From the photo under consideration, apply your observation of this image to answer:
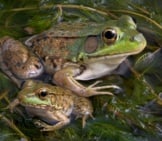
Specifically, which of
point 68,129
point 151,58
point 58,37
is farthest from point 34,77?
point 151,58

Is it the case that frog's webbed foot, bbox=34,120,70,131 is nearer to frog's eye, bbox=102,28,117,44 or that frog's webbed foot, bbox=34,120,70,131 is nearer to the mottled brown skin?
the mottled brown skin

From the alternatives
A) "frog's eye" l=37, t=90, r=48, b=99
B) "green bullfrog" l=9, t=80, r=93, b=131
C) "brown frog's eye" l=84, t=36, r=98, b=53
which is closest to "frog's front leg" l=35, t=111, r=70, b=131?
"green bullfrog" l=9, t=80, r=93, b=131

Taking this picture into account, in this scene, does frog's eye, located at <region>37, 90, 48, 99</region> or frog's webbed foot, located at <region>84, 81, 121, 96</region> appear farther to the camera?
frog's webbed foot, located at <region>84, 81, 121, 96</region>

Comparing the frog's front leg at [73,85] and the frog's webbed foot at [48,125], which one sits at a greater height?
the frog's front leg at [73,85]

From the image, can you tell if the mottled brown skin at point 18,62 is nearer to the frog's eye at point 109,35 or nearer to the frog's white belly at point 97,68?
the frog's white belly at point 97,68

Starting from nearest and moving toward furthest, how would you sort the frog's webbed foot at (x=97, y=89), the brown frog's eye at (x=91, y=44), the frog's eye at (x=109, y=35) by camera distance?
the frog's eye at (x=109, y=35), the frog's webbed foot at (x=97, y=89), the brown frog's eye at (x=91, y=44)

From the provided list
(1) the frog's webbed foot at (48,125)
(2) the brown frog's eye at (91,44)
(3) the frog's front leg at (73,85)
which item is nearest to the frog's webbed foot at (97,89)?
(3) the frog's front leg at (73,85)
